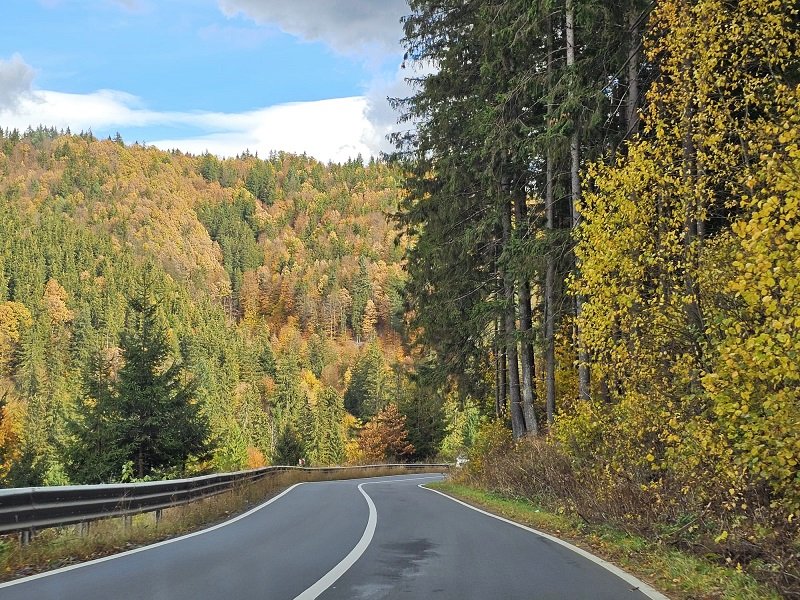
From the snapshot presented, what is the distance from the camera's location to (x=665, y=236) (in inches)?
358

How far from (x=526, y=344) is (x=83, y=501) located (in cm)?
1248

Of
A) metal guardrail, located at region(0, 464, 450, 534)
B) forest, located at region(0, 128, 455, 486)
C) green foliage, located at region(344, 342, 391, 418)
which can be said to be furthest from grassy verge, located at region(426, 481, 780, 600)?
green foliage, located at region(344, 342, 391, 418)

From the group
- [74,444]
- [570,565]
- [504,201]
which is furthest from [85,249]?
[570,565]

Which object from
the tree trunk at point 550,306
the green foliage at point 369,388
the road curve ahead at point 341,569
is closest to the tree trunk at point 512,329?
the tree trunk at point 550,306

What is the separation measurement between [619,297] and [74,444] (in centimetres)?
2597

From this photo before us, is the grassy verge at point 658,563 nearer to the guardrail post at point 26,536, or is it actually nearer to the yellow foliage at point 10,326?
the guardrail post at point 26,536

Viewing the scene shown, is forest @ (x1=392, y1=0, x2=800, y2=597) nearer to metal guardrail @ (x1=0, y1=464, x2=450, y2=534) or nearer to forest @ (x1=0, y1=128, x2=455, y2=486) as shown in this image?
forest @ (x1=0, y1=128, x2=455, y2=486)

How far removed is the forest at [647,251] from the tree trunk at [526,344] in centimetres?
8

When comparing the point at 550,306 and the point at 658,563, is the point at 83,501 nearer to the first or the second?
the point at 658,563

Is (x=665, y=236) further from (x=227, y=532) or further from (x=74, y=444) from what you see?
(x=74, y=444)

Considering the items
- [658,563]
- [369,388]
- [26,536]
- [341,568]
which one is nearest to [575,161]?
[658,563]

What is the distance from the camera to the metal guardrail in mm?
8312

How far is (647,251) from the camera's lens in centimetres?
917

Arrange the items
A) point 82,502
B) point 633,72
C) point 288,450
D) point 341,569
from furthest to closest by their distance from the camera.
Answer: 1. point 288,450
2. point 633,72
3. point 82,502
4. point 341,569
